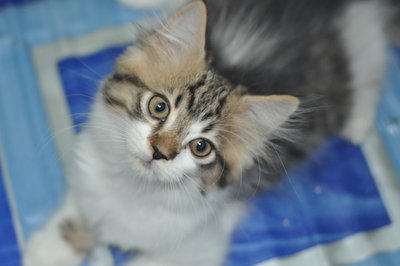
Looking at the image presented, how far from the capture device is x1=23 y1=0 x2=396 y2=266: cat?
1.26 m

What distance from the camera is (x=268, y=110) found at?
4.17 feet

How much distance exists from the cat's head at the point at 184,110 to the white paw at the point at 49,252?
506 mm

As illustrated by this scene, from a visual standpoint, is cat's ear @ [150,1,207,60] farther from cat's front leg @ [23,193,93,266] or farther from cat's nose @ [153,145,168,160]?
cat's front leg @ [23,193,93,266]

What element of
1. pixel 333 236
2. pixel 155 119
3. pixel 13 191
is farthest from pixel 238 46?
pixel 13 191

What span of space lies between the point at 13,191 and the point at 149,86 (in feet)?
2.55

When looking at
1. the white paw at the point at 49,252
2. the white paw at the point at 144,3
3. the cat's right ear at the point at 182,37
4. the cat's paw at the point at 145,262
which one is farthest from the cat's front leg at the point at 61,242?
the white paw at the point at 144,3

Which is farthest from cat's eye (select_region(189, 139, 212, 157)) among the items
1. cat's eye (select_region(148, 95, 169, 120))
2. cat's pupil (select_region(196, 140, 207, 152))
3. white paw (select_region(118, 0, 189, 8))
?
white paw (select_region(118, 0, 189, 8))

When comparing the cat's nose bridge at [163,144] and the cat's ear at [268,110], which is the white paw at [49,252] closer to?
the cat's nose bridge at [163,144]

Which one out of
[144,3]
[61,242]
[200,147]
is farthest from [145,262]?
[144,3]

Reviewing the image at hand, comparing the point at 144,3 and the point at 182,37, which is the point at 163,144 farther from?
the point at 144,3

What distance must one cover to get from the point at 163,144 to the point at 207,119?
15 cm

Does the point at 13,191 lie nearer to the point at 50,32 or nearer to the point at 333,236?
the point at 50,32

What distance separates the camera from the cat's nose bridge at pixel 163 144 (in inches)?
47.0

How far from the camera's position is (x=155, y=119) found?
1.24 metres
